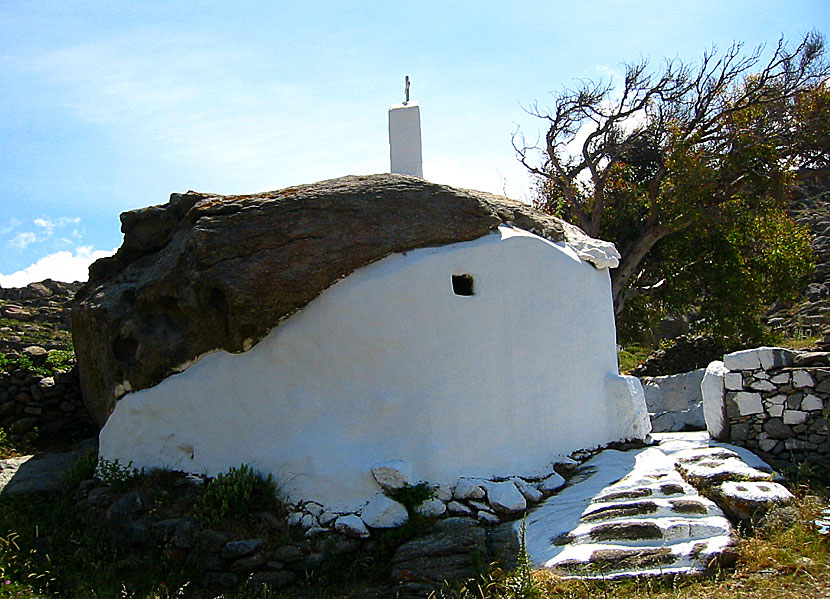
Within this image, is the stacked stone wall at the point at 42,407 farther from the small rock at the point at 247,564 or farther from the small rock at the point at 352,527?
the small rock at the point at 352,527

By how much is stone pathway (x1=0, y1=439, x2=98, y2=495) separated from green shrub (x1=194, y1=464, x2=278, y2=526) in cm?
274

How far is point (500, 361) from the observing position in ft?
26.3

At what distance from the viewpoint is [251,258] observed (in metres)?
7.63

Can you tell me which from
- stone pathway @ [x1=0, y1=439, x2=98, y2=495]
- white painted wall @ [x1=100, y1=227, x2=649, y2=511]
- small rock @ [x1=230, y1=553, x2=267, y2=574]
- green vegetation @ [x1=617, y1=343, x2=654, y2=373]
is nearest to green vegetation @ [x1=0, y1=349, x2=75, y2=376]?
stone pathway @ [x1=0, y1=439, x2=98, y2=495]

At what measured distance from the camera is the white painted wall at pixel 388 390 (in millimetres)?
7465

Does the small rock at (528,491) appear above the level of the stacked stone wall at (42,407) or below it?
below

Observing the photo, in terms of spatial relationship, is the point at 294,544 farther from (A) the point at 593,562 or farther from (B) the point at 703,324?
(B) the point at 703,324

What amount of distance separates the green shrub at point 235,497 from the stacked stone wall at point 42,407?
4.63 metres

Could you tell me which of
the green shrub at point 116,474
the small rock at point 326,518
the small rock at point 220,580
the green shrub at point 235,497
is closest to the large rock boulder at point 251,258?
the green shrub at point 116,474

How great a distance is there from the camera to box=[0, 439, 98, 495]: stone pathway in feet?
29.2

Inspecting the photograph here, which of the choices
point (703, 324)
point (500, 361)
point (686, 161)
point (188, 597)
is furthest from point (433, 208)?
point (703, 324)

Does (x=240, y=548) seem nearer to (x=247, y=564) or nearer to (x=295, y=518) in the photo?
(x=247, y=564)

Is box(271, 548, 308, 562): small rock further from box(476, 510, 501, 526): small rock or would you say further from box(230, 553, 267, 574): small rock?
box(476, 510, 501, 526): small rock

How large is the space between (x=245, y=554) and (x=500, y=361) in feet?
10.7
